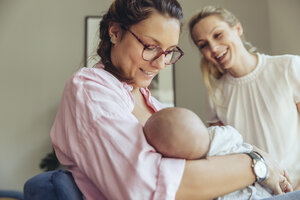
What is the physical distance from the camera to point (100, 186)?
719 mm

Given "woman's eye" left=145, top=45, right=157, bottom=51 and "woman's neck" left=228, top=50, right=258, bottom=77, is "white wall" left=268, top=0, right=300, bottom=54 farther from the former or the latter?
"woman's eye" left=145, top=45, right=157, bottom=51

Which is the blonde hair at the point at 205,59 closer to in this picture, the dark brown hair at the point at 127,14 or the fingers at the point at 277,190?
the dark brown hair at the point at 127,14

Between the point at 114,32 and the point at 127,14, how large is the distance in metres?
0.10

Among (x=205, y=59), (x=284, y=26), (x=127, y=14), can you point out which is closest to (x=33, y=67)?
(x=205, y=59)

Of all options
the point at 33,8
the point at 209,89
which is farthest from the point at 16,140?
the point at 209,89

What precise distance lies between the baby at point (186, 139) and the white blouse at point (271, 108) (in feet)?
3.00

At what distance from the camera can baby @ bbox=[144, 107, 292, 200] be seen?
0.79 metres

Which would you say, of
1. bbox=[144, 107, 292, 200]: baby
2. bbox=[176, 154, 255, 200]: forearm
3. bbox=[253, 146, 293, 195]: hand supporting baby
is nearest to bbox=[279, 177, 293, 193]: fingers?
bbox=[253, 146, 293, 195]: hand supporting baby

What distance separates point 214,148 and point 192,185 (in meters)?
0.18

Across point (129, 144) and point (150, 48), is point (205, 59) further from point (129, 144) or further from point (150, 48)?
point (129, 144)

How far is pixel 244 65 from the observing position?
189 centimetres

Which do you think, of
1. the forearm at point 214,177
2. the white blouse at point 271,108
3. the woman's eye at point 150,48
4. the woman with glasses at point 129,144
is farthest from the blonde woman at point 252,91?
the forearm at point 214,177

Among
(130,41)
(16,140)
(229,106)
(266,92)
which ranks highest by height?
(130,41)

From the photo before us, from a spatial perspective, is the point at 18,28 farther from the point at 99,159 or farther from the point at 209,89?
the point at 99,159
